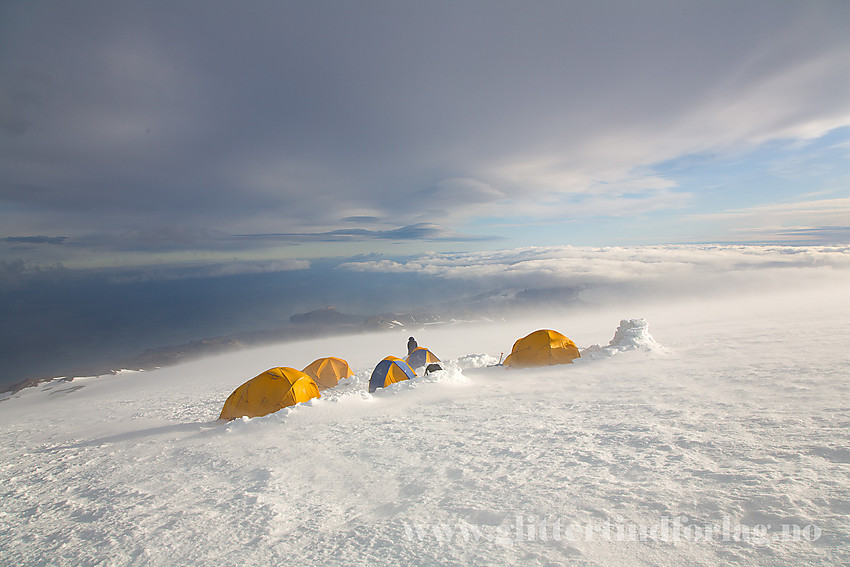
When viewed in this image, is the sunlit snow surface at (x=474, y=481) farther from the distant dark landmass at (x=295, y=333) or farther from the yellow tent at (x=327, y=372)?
the distant dark landmass at (x=295, y=333)

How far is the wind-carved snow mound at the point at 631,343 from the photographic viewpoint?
17.6 meters

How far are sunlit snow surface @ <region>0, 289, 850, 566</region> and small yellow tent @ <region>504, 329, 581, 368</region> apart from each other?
4550mm

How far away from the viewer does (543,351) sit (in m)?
17.3

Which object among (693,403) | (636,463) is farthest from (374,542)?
(693,403)

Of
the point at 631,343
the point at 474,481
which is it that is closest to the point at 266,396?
the point at 474,481

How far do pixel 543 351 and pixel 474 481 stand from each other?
12233 millimetres

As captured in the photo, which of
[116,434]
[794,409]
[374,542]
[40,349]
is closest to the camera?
[374,542]

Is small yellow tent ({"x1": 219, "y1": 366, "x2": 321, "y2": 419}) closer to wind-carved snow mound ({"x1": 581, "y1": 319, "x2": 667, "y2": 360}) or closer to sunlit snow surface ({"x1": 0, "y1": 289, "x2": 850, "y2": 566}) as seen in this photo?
sunlit snow surface ({"x1": 0, "y1": 289, "x2": 850, "y2": 566})

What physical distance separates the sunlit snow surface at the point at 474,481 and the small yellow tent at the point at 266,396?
136cm

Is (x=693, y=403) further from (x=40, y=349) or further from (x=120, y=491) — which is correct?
(x=40, y=349)

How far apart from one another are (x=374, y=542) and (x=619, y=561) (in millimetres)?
2928

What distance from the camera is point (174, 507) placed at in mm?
6090

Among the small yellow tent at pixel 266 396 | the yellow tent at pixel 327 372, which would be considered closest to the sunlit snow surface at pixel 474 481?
the small yellow tent at pixel 266 396

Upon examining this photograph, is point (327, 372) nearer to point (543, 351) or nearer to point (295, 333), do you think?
point (543, 351)
